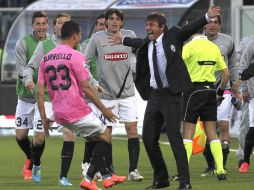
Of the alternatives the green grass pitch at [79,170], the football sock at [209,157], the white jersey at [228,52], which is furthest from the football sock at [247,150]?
the white jersey at [228,52]

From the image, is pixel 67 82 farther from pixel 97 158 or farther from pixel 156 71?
pixel 156 71

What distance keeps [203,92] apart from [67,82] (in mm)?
2822

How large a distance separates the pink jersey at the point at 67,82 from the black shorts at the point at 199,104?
2.40 m

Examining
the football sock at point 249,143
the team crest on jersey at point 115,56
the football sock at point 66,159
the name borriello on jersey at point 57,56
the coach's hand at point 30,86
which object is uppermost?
the name borriello on jersey at point 57,56

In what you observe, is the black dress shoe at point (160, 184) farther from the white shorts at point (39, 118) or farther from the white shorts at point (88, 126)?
the white shorts at point (39, 118)

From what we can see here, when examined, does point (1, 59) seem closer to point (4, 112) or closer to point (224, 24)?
point (4, 112)

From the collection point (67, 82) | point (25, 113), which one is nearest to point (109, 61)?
point (25, 113)

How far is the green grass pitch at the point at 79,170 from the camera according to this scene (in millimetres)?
15984

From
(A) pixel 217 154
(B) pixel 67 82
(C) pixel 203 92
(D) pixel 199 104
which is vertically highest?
(B) pixel 67 82

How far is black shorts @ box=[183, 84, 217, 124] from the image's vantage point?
54.8 feet

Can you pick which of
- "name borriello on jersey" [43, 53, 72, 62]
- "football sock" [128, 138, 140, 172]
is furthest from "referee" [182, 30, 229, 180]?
"name borriello on jersey" [43, 53, 72, 62]

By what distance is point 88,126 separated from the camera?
14625mm

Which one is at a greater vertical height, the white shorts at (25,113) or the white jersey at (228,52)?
the white jersey at (228,52)

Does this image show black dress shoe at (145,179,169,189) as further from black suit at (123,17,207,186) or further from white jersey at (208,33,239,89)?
white jersey at (208,33,239,89)
